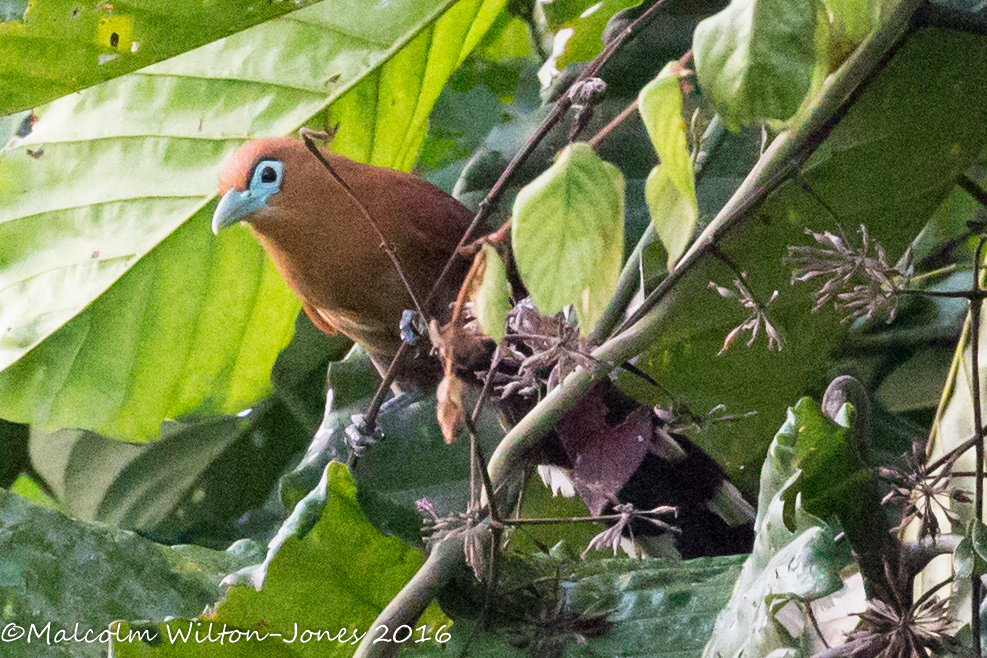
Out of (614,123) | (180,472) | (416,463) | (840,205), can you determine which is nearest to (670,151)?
(614,123)

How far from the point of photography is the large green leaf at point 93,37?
1.03m

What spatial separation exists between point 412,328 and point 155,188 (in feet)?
1.36

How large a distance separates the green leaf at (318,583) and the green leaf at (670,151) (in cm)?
38

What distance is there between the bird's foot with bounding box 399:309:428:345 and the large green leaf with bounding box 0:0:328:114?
1.13 feet

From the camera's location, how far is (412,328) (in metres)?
0.99

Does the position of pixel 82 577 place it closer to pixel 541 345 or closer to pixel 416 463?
pixel 416 463

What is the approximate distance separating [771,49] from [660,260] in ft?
0.99

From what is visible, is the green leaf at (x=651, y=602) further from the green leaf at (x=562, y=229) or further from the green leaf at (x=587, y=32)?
the green leaf at (x=587, y=32)

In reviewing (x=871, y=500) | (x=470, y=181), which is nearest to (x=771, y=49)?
(x=871, y=500)

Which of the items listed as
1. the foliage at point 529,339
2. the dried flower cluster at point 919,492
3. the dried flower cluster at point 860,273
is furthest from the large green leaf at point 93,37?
the dried flower cluster at point 919,492

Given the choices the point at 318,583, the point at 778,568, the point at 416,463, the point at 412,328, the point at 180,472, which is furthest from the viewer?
the point at 180,472

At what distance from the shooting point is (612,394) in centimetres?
87

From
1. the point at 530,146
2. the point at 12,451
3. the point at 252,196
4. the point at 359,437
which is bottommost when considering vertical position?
the point at 12,451

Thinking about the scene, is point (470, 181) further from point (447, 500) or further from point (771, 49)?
point (771, 49)
